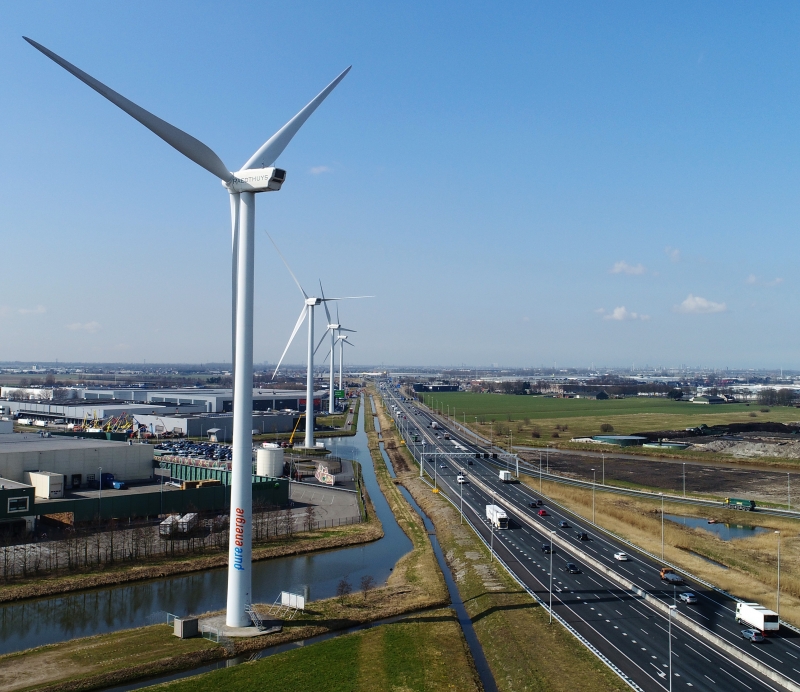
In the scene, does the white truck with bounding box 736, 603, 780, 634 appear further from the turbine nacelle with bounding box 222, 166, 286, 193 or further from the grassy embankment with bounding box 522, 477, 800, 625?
the turbine nacelle with bounding box 222, 166, 286, 193

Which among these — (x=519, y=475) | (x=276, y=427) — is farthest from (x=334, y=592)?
(x=276, y=427)

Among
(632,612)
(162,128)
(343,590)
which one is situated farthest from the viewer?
(343,590)

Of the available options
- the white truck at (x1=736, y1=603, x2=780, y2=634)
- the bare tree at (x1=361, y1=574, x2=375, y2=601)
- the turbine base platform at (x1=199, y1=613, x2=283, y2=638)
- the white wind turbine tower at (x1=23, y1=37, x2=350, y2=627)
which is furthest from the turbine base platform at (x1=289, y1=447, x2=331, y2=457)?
the white truck at (x1=736, y1=603, x2=780, y2=634)

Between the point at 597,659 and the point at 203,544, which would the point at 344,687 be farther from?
the point at 203,544

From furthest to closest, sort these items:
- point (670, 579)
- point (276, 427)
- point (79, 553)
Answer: point (276, 427), point (79, 553), point (670, 579)

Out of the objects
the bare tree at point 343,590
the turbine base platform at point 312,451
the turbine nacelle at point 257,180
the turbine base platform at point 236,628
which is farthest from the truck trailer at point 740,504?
the turbine nacelle at point 257,180

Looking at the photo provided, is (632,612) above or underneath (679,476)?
above

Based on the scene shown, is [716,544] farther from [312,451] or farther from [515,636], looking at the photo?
[312,451]

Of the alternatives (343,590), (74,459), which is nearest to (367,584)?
(343,590)
